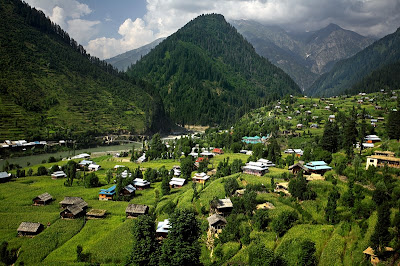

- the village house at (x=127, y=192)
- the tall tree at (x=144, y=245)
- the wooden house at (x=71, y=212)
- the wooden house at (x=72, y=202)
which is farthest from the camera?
the village house at (x=127, y=192)

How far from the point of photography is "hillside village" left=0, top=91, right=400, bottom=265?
1112 inches

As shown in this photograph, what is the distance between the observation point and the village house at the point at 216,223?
3606 cm

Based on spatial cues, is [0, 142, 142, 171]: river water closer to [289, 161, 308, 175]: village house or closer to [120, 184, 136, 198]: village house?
[120, 184, 136, 198]: village house

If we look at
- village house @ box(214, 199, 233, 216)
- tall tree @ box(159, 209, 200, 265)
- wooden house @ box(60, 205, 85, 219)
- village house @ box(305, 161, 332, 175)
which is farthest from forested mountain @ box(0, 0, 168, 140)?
village house @ box(305, 161, 332, 175)

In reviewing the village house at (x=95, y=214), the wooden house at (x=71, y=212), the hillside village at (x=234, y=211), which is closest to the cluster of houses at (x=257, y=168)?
the hillside village at (x=234, y=211)

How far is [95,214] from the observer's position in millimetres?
42625

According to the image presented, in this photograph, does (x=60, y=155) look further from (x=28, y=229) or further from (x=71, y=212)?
(x=28, y=229)

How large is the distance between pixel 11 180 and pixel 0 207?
21.4 metres

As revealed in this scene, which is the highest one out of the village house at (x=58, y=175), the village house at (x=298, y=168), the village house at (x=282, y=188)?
the village house at (x=298, y=168)

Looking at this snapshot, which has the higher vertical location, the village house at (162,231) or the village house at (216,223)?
the village house at (216,223)

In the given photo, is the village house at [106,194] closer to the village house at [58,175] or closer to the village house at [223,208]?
the village house at [58,175]

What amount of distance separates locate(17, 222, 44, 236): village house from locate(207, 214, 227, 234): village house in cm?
2342

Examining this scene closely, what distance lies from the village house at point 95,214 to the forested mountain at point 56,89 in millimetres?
67498

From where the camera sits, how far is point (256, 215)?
3453 centimetres
